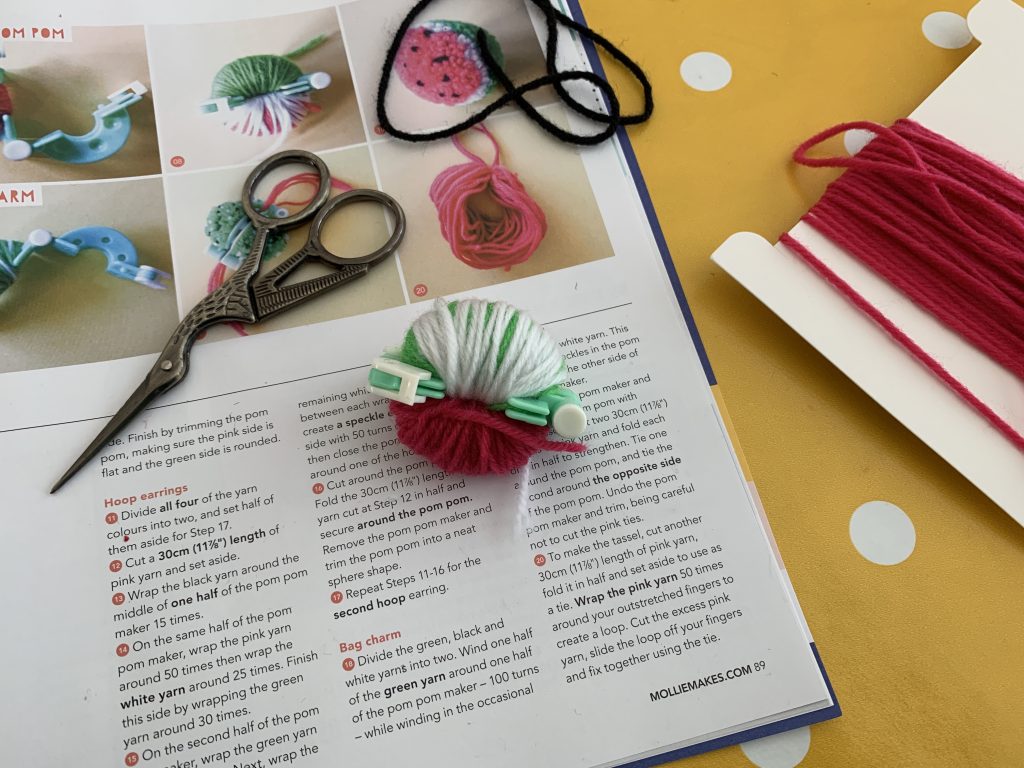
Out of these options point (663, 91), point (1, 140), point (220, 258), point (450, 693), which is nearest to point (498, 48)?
point (663, 91)

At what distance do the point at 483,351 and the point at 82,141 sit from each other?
38 cm

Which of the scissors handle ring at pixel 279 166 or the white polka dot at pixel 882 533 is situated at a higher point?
the scissors handle ring at pixel 279 166

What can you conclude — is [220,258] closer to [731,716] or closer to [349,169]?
[349,169]

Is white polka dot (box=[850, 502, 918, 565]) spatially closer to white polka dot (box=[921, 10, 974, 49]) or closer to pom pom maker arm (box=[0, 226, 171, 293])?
white polka dot (box=[921, 10, 974, 49])

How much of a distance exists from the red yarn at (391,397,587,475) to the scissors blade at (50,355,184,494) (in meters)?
0.16

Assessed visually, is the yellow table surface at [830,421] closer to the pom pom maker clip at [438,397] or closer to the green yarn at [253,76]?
the pom pom maker clip at [438,397]

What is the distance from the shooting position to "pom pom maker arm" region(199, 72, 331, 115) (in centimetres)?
59

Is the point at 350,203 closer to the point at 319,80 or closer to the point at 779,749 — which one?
the point at 319,80

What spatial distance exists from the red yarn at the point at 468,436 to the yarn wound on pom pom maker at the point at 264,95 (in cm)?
27

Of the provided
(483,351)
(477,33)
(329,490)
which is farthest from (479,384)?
(477,33)

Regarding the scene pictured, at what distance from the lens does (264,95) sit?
59 cm

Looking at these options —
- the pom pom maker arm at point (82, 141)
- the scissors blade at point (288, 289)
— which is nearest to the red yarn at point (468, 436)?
the scissors blade at point (288, 289)

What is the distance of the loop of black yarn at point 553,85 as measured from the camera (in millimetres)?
586

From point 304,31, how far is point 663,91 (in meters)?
0.30
